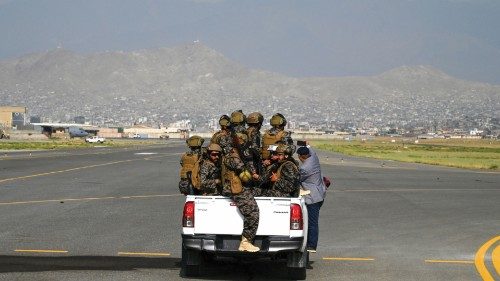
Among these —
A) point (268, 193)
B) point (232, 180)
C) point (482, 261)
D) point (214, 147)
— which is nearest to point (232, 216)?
point (232, 180)

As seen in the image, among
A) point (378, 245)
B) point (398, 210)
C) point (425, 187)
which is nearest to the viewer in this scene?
point (378, 245)

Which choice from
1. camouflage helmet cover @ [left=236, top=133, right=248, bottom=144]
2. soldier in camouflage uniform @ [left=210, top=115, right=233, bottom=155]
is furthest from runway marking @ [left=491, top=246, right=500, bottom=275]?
soldier in camouflage uniform @ [left=210, top=115, right=233, bottom=155]

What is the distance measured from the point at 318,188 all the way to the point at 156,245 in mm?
3609

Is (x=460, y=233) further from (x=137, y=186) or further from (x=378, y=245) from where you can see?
(x=137, y=186)

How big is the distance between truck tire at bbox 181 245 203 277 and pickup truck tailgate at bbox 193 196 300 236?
0.48m

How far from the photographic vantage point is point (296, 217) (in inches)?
488

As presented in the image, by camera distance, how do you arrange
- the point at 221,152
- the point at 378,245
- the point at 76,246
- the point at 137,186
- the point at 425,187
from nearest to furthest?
the point at 221,152
the point at 76,246
the point at 378,245
the point at 137,186
the point at 425,187

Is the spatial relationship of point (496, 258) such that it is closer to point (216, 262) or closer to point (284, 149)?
point (284, 149)

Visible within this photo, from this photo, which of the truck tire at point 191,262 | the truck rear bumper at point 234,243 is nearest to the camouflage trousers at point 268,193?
the truck rear bumper at point 234,243

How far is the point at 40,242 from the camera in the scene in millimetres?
16406

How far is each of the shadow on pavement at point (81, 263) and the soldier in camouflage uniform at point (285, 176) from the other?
212 centimetres

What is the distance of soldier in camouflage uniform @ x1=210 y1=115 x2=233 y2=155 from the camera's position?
13625mm

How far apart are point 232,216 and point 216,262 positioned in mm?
2109

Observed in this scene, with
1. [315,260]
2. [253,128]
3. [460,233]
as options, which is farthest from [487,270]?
[460,233]
